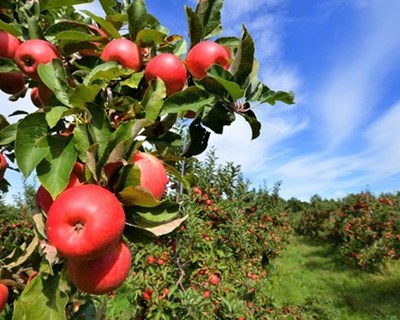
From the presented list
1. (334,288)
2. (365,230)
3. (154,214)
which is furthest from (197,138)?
(365,230)

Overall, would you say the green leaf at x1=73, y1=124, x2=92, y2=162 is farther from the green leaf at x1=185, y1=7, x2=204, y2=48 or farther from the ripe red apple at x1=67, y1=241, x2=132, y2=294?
the green leaf at x1=185, y1=7, x2=204, y2=48

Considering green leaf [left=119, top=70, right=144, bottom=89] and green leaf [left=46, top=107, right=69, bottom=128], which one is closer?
green leaf [left=46, top=107, right=69, bottom=128]

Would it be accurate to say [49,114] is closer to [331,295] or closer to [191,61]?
[191,61]

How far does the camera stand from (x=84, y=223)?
77cm

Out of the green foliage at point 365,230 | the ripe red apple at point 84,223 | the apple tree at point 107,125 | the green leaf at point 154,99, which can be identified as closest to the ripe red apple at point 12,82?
the apple tree at point 107,125

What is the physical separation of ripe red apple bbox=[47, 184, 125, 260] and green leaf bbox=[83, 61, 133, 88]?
1.11ft

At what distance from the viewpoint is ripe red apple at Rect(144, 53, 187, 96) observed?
1013 millimetres

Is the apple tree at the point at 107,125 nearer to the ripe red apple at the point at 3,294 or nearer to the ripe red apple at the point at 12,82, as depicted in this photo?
the ripe red apple at the point at 12,82

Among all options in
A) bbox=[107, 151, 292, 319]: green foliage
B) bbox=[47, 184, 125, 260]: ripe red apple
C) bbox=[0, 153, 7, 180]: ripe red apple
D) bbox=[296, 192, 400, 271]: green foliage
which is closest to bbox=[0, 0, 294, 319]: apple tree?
bbox=[47, 184, 125, 260]: ripe red apple

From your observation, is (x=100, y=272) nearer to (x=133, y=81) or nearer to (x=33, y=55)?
(x=133, y=81)

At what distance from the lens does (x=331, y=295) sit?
27.9 ft

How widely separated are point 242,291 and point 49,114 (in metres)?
3.99

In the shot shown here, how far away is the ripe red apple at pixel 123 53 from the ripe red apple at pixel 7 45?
32 cm

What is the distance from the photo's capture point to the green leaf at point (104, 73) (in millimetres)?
989
